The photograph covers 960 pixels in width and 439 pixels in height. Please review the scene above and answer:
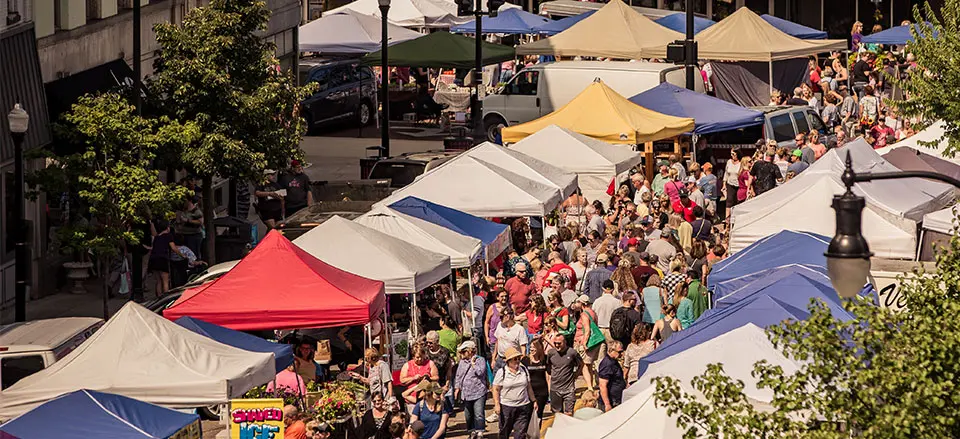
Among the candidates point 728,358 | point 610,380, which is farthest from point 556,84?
point 728,358

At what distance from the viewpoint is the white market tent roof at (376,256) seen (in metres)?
21.1

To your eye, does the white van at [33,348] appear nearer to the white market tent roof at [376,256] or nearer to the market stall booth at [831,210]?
the white market tent roof at [376,256]

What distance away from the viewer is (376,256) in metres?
21.4

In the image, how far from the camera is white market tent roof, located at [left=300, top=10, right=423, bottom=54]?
51.5 metres

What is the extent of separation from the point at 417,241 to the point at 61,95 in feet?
25.4

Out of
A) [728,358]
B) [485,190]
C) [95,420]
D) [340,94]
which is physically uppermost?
[340,94]

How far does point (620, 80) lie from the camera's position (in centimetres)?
4019

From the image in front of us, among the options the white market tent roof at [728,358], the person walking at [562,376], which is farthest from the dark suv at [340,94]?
the white market tent roof at [728,358]

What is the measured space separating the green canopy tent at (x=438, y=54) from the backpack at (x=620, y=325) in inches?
903

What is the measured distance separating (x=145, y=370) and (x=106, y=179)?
7.92 meters

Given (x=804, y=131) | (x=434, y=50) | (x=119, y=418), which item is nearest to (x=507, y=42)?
(x=434, y=50)

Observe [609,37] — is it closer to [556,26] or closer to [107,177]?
[556,26]

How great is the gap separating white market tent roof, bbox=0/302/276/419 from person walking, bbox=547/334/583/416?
3.23 meters

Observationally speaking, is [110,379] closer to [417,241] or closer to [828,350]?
[417,241]
